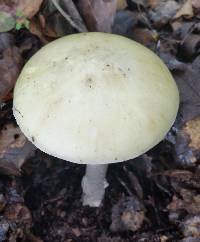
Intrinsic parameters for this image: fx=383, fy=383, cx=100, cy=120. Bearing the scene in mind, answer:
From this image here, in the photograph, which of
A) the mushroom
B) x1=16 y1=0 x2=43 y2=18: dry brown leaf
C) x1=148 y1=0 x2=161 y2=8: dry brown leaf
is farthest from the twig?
x1=148 y1=0 x2=161 y2=8: dry brown leaf

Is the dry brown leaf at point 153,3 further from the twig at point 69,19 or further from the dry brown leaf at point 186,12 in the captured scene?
the twig at point 69,19

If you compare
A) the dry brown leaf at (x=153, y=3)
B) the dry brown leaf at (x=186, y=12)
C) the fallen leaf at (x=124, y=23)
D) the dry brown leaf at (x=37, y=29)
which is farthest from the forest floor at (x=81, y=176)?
the dry brown leaf at (x=153, y=3)

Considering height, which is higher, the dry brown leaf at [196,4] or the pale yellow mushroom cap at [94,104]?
the pale yellow mushroom cap at [94,104]

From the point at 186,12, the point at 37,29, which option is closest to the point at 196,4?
the point at 186,12

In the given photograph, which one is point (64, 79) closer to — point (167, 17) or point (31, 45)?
point (31, 45)

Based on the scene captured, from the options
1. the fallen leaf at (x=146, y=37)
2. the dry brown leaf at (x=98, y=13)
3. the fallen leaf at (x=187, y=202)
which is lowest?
the fallen leaf at (x=187, y=202)
